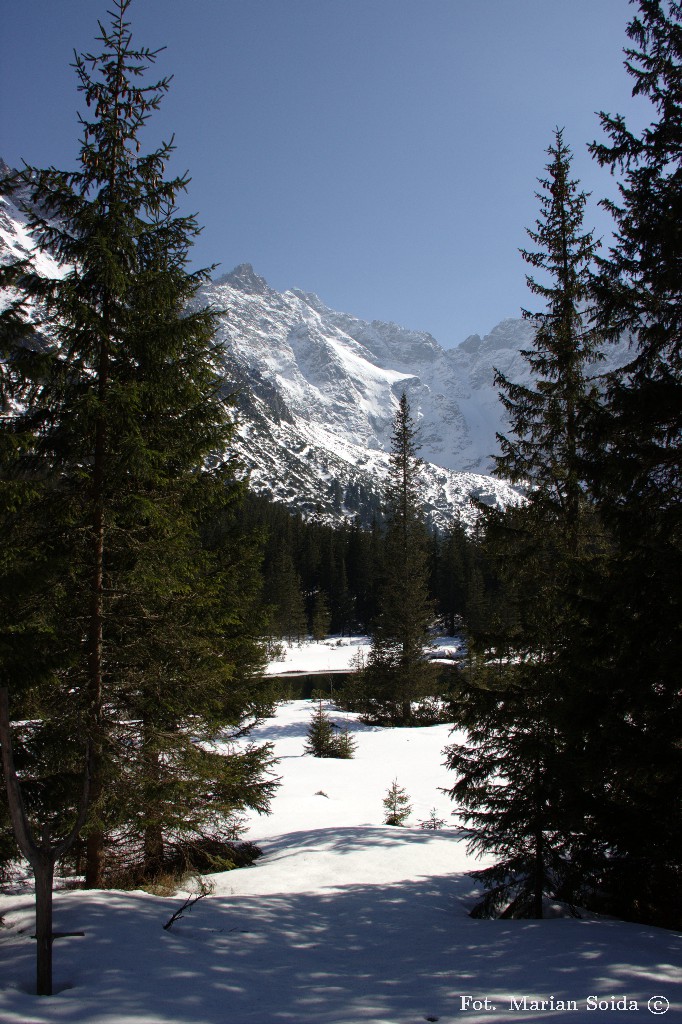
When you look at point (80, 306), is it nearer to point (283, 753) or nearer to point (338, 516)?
point (283, 753)

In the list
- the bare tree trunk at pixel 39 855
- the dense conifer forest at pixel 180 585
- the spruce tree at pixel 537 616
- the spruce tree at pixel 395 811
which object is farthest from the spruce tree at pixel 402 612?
the bare tree trunk at pixel 39 855

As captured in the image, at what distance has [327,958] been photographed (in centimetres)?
537

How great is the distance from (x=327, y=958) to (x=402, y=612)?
79.2ft

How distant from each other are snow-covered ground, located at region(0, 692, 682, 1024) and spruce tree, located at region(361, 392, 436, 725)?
19083 mm

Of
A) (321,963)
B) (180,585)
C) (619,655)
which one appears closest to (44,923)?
(321,963)

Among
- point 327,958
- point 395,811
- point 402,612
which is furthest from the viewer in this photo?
point 402,612

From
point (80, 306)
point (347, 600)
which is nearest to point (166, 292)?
point (80, 306)

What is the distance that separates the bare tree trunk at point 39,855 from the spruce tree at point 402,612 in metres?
24.8

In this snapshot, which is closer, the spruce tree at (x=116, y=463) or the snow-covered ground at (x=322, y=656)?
the spruce tree at (x=116, y=463)

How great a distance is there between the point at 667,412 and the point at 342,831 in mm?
10588

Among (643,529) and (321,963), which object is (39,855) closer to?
(321,963)

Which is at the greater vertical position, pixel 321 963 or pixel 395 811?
pixel 321 963

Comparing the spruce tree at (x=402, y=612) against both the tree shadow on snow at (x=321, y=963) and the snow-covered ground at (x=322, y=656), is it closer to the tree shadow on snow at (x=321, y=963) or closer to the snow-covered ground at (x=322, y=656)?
the snow-covered ground at (x=322, y=656)

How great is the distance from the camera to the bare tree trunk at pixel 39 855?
395cm
